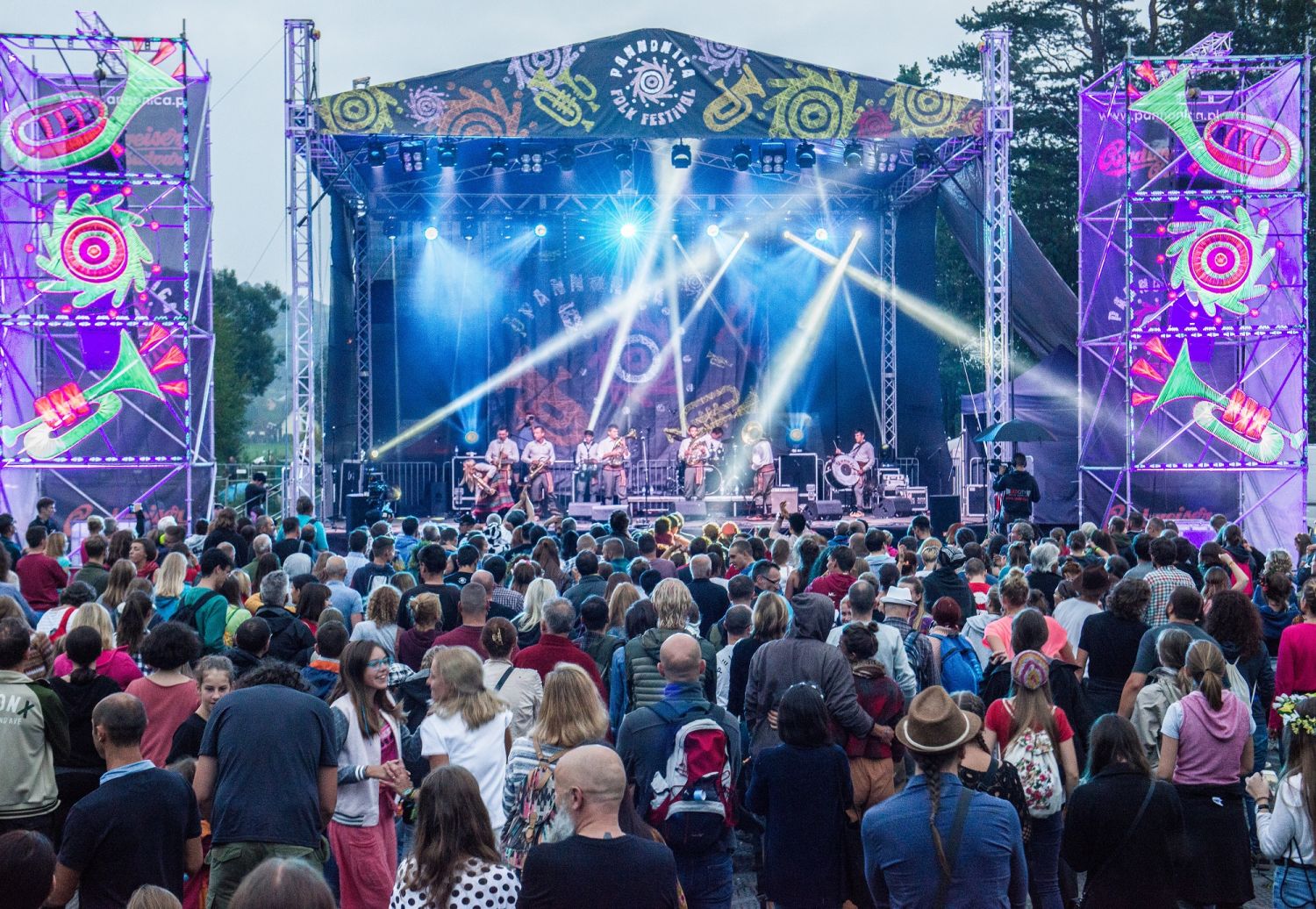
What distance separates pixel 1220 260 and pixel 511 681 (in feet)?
42.1

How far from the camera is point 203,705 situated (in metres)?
4.37

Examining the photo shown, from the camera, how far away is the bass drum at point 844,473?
1944 cm

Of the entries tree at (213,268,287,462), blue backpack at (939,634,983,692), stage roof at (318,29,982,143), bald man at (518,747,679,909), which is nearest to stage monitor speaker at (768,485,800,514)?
stage roof at (318,29,982,143)

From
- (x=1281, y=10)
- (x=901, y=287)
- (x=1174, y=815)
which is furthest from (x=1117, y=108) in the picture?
(x=1281, y=10)

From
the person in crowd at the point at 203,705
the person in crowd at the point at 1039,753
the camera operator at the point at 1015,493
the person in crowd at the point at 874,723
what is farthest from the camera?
the camera operator at the point at 1015,493

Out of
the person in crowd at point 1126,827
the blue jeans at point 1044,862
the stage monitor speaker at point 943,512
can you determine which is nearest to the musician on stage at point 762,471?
the stage monitor speaker at point 943,512

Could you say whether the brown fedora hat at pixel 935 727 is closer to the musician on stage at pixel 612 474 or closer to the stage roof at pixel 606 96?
the stage roof at pixel 606 96

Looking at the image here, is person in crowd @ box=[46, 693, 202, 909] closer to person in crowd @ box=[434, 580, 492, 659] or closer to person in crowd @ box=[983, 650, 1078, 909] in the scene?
person in crowd @ box=[434, 580, 492, 659]

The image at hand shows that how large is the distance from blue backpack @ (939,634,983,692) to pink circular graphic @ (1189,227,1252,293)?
11168 mm

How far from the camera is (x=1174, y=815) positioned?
3.91m

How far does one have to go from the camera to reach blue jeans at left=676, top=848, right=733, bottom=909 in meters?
4.17

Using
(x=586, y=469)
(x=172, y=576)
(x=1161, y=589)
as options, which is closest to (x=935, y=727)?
(x=1161, y=589)

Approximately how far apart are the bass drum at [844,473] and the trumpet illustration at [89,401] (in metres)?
8.94

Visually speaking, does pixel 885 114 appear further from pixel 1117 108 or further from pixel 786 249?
pixel 786 249
